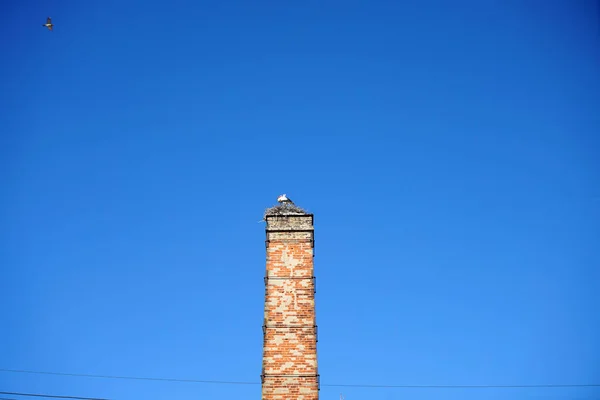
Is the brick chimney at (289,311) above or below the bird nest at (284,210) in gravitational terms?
below

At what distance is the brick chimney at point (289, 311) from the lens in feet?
34.0

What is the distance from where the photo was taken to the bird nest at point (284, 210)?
12.0m

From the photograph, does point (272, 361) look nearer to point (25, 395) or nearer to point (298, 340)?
point (298, 340)

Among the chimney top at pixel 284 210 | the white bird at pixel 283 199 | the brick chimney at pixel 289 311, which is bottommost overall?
the brick chimney at pixel 289 311

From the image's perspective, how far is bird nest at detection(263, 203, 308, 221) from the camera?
39.2 feet

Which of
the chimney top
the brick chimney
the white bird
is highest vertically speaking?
the white bird

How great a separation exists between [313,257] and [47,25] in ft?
40.9

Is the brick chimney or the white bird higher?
the white bird

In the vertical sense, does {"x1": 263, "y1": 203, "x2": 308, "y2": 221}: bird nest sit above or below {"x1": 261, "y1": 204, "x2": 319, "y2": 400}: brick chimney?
above

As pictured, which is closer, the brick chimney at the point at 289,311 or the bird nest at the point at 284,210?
the brick chimney at the point at 289,311

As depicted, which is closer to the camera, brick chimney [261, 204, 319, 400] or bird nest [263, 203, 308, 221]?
brick chimney [261, 204, 319, 400]

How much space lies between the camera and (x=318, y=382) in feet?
34.0

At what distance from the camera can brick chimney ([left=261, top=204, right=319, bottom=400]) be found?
10.4 m

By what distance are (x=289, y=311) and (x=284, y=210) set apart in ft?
8.07
